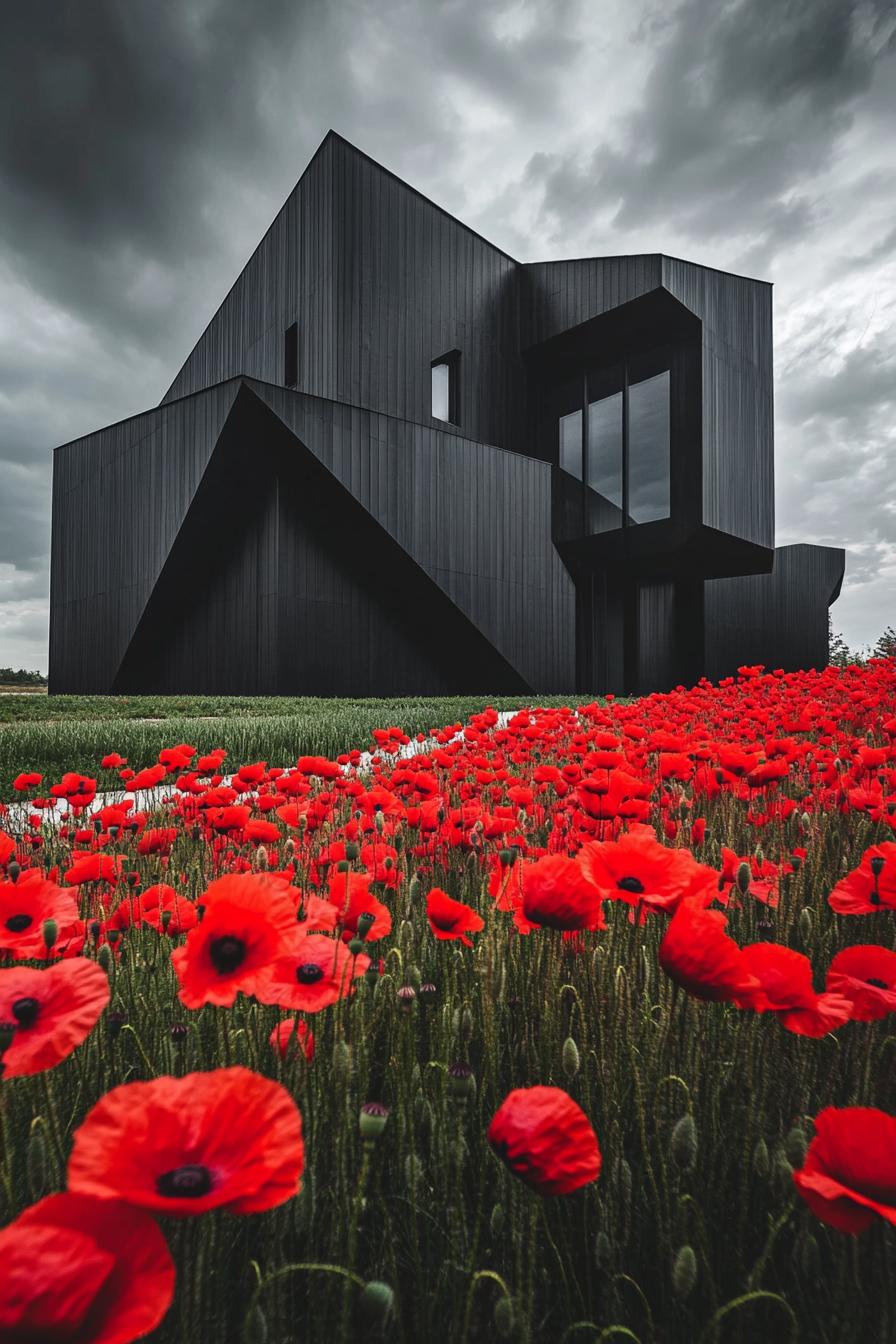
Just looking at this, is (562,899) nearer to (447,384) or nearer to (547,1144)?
(547,1144)

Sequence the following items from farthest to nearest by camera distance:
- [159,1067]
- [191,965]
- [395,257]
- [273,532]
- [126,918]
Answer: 1. [395,257]
2. [273,532]
3. [126,918]
4. [159,1067]
5. [191,965]

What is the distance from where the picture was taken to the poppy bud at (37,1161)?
0.66 meters

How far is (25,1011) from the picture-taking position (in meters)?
0.66

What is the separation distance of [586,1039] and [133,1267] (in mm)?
958

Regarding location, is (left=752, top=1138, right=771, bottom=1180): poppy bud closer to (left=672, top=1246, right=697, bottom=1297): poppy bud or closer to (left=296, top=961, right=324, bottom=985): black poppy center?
(left=672, top=1246, right=697, bottom=1297): poppy bud

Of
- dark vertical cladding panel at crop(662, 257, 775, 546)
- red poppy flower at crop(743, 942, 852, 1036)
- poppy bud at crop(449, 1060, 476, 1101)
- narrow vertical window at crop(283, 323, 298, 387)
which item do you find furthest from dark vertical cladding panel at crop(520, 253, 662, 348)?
poppy bud at crop(449, 1060, 476, 1101)

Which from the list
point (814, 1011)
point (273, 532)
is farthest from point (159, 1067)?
point (273, 532)

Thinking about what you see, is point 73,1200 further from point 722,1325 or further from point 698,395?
point 698,395

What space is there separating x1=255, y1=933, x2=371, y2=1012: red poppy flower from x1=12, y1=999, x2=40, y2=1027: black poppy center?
9.2 inches

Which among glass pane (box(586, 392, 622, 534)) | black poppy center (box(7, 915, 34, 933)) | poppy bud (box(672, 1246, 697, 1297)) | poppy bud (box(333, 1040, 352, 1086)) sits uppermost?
glass pane (box(586, 392, 622, 534))

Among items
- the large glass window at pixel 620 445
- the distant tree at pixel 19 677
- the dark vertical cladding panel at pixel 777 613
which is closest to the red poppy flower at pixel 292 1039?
the large glass window at pixel 620 445

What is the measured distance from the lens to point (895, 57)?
8336 mm

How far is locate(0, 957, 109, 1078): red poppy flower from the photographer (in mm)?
607

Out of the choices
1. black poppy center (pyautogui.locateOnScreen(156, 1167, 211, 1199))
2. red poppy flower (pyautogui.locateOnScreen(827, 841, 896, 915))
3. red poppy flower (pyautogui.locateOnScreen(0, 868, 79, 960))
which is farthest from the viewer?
red poppy flower (pyautogui.locateOnScreen(827, 841, 896, 915))
